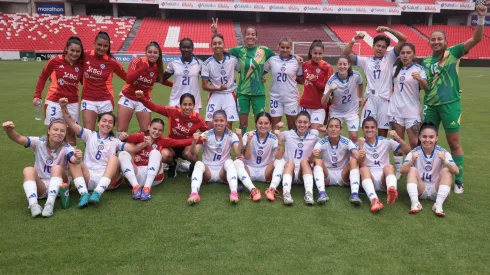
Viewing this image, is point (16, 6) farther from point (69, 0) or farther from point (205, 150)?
point (205, 150)

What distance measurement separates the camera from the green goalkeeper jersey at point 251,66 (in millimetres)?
5773

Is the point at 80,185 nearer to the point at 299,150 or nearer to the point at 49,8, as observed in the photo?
the point at 299,150

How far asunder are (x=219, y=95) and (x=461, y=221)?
3552 mm

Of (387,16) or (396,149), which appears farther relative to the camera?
(387,16)

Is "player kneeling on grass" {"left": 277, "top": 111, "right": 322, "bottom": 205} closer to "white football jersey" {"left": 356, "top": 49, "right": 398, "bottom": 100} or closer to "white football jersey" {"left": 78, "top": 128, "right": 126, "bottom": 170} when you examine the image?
"white football jersey" {"left": 356, "top": 49, "right": 398, "bottom": 100}

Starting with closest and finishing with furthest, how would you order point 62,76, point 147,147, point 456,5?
point 147,147 → point 62,76 → point 456,5

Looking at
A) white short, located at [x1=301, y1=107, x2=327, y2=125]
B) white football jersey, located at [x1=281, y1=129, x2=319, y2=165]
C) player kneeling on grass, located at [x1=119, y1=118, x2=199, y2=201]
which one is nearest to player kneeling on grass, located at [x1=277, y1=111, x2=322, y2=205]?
white football jersey, located at [x1=281, y1=129, x2=319, y2=165]

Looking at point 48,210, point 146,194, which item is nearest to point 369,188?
point 146,194

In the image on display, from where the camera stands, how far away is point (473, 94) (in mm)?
14578

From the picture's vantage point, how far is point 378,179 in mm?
4641

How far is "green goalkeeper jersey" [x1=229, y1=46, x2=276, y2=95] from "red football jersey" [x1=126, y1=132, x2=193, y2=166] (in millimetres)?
1326

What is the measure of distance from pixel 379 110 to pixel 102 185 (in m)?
3.70

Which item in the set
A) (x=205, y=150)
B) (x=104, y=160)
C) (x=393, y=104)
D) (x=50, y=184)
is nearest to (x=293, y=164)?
(x=205, y=150)

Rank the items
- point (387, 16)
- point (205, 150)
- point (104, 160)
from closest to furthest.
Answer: point (104, 160) → point (205, 150) → point (387, 16)
